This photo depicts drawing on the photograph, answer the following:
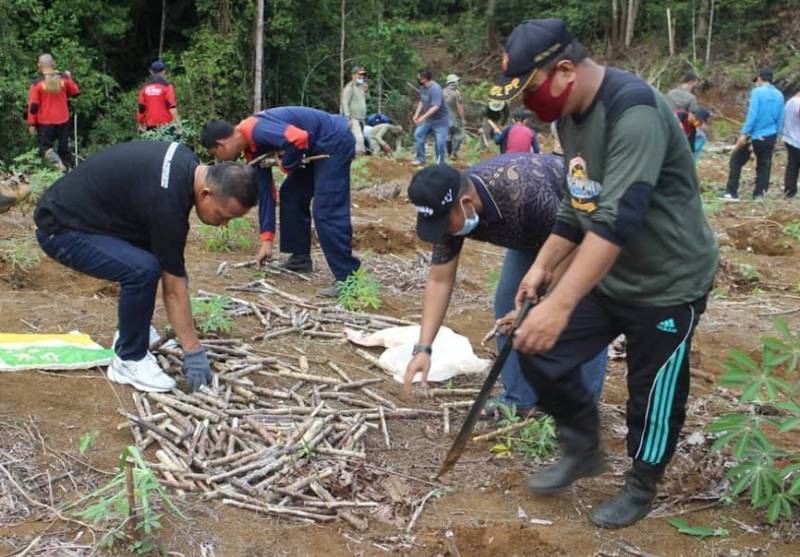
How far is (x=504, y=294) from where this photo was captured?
4012 mm

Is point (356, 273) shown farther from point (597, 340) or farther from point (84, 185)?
point (597, 340)

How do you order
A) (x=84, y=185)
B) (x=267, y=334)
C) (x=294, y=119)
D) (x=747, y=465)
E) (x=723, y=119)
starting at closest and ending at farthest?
(x=747, y=465) → (x=84, y=185) → (x=267, y=334) → (x=294, y=119) → (x=723, y=119)

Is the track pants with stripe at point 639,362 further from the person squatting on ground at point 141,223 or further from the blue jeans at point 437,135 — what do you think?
the blue jeans at point 437,135

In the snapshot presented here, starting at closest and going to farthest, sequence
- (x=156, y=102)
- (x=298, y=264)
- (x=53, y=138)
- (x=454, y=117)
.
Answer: (x=298, y=264)
(x=53, y=138)
(x=156, y=102)
(x=454, y=117)

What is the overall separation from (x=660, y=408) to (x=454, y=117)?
1376 cm

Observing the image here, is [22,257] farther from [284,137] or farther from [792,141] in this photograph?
[792,141]

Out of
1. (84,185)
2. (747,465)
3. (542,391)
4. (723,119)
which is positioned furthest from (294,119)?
(723,119)

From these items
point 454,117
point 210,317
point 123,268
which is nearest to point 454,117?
point 454,117

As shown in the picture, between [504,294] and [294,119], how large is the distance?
97.0 inches

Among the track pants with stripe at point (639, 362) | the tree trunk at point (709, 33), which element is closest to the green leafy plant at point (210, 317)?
the track pants with stripe at point (639, 362)

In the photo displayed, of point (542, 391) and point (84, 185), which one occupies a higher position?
point (84, 185)

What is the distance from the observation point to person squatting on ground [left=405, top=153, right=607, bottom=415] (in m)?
3.21

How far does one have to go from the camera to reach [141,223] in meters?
3.97

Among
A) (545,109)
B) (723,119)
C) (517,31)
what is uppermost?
(517,31)
